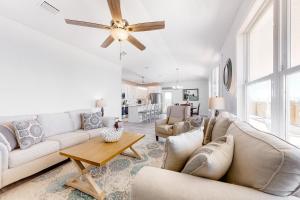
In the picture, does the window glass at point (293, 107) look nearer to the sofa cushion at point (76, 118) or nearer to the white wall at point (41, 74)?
the sofa cushion at point (76, 118)

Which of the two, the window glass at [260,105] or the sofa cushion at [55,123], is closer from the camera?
the window glass at [260,105]

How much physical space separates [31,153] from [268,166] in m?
2.65

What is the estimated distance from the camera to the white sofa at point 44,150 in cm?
172

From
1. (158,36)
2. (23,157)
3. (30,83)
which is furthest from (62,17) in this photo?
(23,157)

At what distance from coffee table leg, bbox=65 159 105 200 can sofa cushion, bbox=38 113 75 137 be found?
1291mm

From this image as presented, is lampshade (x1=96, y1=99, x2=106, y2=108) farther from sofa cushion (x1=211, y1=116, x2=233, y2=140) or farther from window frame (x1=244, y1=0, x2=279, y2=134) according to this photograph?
window frame (x1=244, y1=0, x2=279, y2=134)

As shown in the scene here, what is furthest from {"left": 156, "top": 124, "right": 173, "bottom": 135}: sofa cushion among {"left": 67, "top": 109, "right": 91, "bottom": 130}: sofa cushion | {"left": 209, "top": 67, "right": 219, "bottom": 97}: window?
{"left": 209, "top": 67, "right": 219, "bottom": 97}: window

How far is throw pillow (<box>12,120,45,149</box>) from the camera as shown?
→ 2011 mm

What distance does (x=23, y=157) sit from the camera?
1858 millimetres

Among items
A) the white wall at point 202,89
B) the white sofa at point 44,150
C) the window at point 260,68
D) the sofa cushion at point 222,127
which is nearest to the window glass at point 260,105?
the window at point 260,68

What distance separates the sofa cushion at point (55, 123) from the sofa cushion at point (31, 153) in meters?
0.49

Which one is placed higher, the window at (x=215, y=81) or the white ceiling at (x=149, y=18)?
the white ceiling at (x=149, y=18)

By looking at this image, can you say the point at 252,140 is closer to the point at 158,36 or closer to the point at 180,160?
the point at 180,160

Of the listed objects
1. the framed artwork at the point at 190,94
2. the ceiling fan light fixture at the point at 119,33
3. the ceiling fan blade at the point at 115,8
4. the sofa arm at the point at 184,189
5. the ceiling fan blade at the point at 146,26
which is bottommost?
the sofa arm at the point at 184,189
